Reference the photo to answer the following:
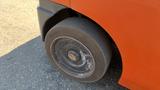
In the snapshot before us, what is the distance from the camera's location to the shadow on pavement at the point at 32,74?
113 inches

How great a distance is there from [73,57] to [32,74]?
0.51 metres

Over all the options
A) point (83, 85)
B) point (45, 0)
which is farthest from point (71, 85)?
point (45, 0)

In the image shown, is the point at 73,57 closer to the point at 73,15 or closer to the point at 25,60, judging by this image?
the point at 73,15

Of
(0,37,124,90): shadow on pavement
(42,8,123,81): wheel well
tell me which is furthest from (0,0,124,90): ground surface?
(42,8,123,81): wheel well

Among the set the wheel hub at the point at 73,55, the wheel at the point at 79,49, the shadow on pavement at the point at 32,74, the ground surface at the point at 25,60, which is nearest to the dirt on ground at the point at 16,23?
the ground surface at the point at 25,60

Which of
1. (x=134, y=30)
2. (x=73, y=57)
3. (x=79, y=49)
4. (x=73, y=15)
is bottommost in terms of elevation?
(x=73, y=57)

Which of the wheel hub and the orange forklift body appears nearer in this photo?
the orange forklift body

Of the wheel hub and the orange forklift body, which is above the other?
the orange forklift body

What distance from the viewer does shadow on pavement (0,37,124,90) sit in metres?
2.88

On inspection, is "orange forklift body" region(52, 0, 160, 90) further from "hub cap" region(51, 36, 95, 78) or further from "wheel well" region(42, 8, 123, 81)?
"hub cap" region(51, 36, 95, 78)

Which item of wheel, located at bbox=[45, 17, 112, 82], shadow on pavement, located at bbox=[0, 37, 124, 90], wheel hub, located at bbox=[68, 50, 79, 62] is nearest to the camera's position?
wheel, located at bbox=[45, 17, 112, 82]

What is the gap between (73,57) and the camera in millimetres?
2748

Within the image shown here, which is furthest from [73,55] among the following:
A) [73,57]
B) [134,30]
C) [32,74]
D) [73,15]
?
[134,30]

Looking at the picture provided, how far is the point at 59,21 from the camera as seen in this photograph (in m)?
2.73
